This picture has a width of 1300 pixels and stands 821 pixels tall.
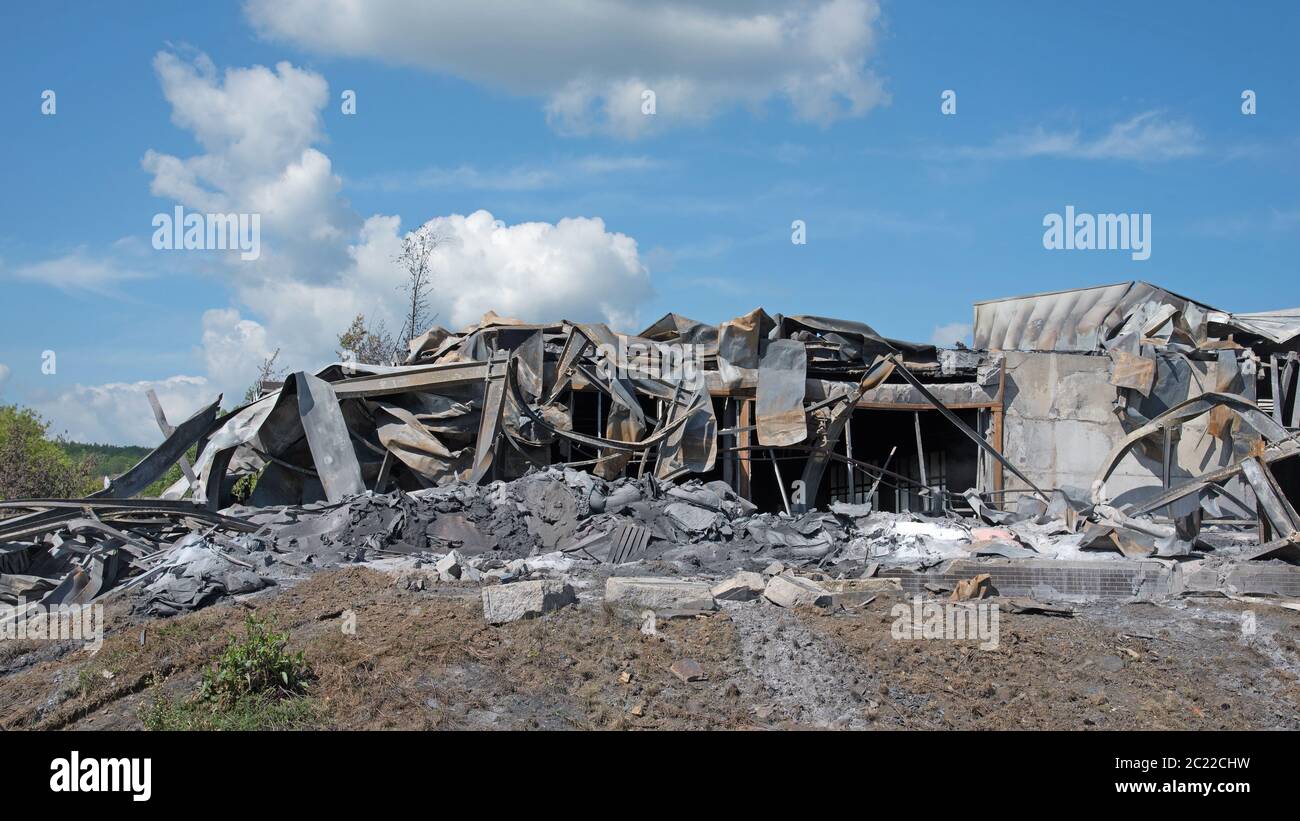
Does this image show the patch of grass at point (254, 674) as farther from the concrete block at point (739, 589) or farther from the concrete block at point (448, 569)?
the concrete block at point (739, 589)

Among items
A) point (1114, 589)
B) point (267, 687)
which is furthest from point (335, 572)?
point (1114, 589)

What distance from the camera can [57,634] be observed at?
23.6 feet

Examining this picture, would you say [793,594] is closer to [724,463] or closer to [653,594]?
[653,594]

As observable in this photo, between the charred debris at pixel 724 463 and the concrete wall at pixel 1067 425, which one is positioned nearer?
the charred debris at pixel 724 463

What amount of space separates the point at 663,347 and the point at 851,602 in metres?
6.28

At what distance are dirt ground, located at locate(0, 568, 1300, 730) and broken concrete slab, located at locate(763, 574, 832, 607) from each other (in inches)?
7.0

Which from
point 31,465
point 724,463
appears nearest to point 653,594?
point 724,463

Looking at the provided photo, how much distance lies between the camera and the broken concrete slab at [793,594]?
766cm

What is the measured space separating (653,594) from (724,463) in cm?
645

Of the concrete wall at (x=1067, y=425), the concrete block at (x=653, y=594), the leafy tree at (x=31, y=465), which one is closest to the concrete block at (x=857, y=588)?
the concrete block at (x=653, y=594)

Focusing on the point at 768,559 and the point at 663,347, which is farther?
the point at 663,347

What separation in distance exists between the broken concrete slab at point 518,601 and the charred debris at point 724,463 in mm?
31

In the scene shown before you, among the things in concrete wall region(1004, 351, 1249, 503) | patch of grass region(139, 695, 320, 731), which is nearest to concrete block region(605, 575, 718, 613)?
patch of grass region(139, 695, 320, 731)

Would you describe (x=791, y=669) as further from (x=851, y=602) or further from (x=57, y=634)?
(x=57, y=634)
